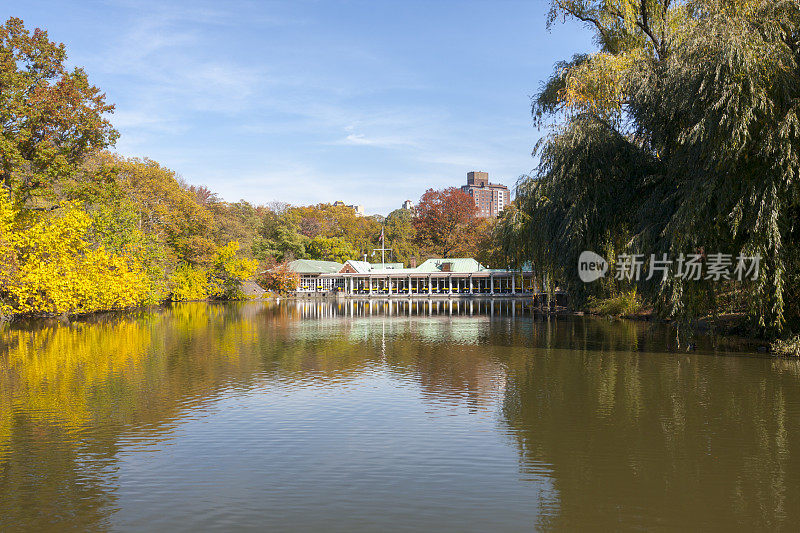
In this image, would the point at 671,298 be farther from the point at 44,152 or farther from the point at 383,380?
the point at 44,152

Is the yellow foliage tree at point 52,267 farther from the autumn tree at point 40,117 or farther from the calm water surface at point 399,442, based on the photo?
the calm water surface at point 399,442

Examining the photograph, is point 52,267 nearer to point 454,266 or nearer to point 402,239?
point 454,266

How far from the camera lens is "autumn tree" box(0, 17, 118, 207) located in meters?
19.4

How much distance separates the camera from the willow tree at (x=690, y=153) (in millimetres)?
10797

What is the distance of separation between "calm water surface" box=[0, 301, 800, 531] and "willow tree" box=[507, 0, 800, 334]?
89.9 inches

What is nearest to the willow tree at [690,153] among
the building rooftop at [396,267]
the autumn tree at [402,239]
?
the building rooftop at [396,267]

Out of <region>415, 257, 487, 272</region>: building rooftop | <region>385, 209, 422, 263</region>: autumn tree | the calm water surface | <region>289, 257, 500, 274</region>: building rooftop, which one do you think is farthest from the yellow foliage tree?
<region>385, 209, 422, 263</region>: autumn tree

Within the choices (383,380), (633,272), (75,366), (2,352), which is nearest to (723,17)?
(633,272)

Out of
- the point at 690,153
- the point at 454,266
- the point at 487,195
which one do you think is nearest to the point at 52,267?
the point at 690,153

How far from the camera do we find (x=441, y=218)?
69.2 metres

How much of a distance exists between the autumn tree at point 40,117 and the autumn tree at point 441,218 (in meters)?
49.2

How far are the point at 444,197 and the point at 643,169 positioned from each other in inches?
2224

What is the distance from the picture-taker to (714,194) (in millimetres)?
11453

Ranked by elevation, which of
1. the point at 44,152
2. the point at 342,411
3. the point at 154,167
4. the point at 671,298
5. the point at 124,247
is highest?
the point at 154,167
